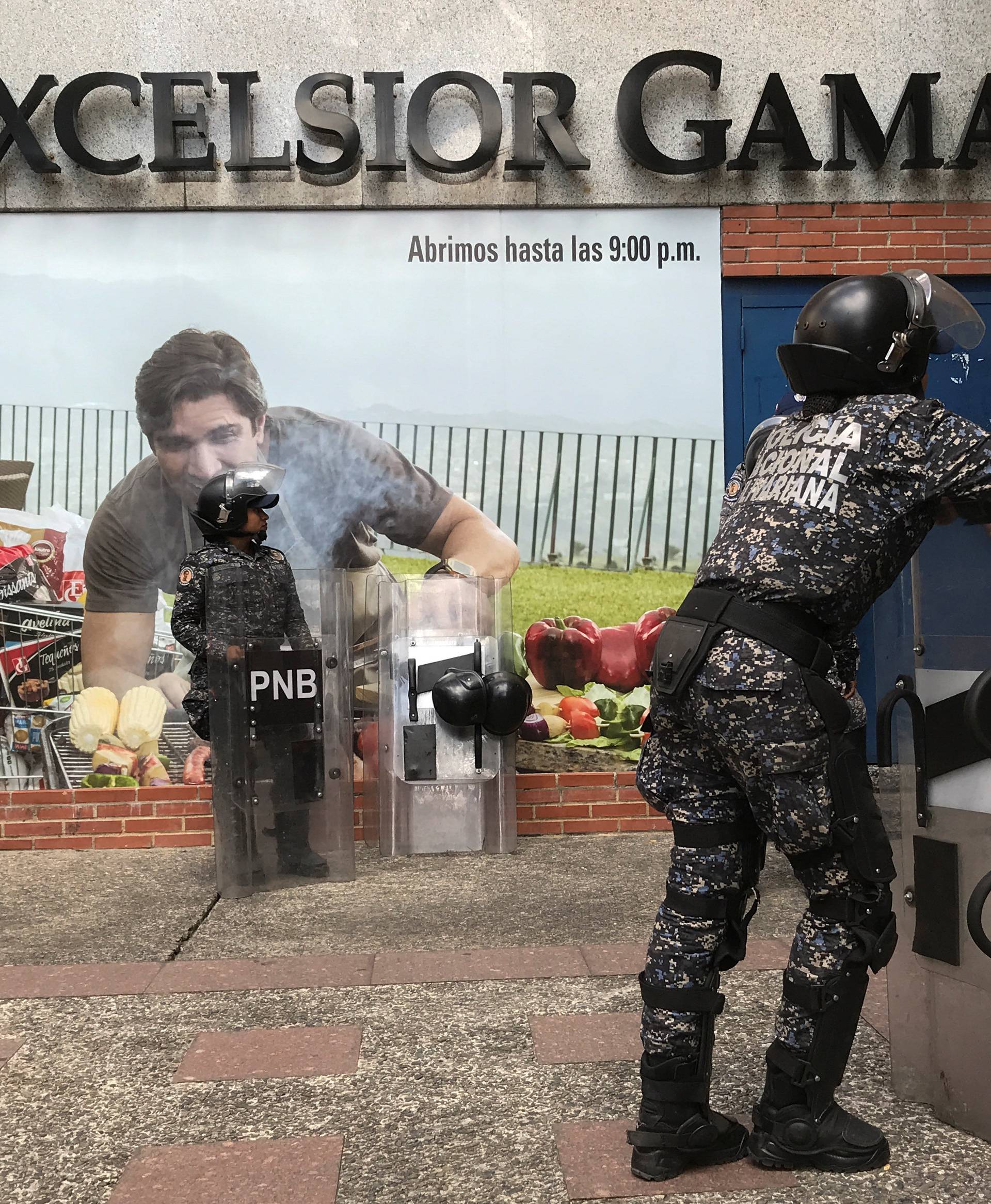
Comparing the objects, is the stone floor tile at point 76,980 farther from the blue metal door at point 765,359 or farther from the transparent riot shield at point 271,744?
the blue metal door at point 765,359

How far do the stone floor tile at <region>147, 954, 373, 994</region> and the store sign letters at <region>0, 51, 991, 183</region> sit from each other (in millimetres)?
4093

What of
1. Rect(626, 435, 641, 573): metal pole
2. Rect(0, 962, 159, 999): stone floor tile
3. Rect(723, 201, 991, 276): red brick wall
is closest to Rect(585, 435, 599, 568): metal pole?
Rect(626, 435, 641, 573): metal pole

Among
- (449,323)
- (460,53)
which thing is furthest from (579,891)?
(460,53)

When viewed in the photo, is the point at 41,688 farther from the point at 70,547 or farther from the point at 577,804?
the point at 577,804

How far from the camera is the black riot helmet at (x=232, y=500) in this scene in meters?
5.51

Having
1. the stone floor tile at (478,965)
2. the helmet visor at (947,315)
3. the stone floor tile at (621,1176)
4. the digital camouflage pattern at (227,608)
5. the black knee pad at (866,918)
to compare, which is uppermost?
the helmet visor at (947,315)

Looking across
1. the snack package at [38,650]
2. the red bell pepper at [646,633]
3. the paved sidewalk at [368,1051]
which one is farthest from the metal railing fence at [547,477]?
the paved sidewalk at [368,1051]

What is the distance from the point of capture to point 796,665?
8.55 feet

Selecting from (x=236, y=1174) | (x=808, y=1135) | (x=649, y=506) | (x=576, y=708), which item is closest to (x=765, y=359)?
(x=649, y=506)

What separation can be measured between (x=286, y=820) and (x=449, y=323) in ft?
9.17

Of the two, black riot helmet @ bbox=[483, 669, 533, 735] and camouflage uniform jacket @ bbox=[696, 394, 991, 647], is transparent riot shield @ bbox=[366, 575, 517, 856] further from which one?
camouflage uniform jacket @ bbox=[696, 394, 991, 647]

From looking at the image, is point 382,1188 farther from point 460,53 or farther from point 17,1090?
point 460,53

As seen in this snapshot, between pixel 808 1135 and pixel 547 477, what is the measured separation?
4.35 metres

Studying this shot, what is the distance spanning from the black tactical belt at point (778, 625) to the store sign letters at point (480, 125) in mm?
4414
